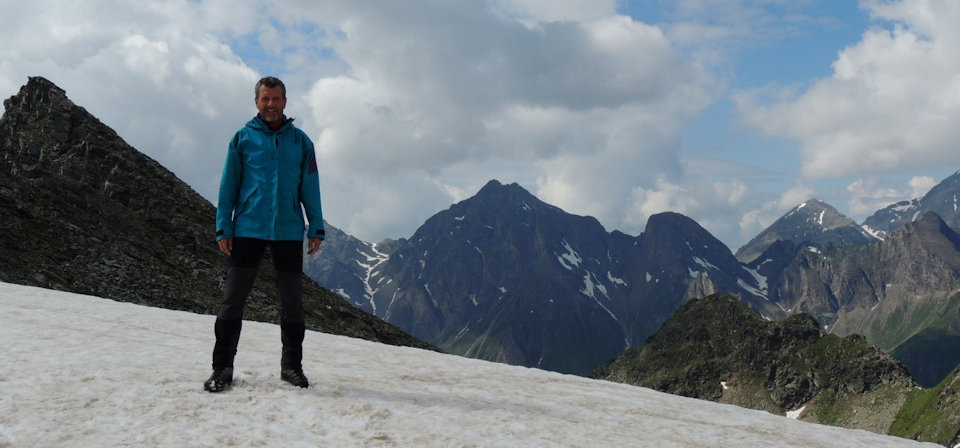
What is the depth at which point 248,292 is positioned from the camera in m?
9.97

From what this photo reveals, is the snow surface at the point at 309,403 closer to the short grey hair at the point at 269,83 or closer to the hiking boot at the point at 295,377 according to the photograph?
the hiking boot at the point at 295,377

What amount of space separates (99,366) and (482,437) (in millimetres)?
6250

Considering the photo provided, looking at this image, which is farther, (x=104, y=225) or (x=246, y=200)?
(x=104, y=225)

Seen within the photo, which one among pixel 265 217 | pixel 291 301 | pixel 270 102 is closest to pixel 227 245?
pixel 265 217

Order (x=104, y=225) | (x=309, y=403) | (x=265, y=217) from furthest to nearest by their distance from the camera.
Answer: (x=104, y=225)
(x=265, y=217)
(x=309, y=403)

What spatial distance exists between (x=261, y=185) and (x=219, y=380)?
Answer: 9.77 ft

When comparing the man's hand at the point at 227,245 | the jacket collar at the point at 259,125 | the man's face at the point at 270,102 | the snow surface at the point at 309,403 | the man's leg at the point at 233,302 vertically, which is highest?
the man's face at the point at 270,102

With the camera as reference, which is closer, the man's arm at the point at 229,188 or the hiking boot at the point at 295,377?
the man's arm at the point at 229,188

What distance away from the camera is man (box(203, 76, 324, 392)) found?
10.3 meters

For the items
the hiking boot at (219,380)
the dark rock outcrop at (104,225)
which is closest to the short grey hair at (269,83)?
the hiking boot at (219,380)

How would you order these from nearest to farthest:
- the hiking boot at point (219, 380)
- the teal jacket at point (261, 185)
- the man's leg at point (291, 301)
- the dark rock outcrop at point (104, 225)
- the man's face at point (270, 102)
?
the hiking boot at point (219, 380), the teal jacket at point (261, 185), the man's face at point (270, 102), the man's leg at point (291, 301), the dark rock outcrop at point (104, 225)

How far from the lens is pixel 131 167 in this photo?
97.4 m

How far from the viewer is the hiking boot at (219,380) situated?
9984 mm

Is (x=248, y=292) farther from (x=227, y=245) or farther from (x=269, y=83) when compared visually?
(x=269, y=83)
